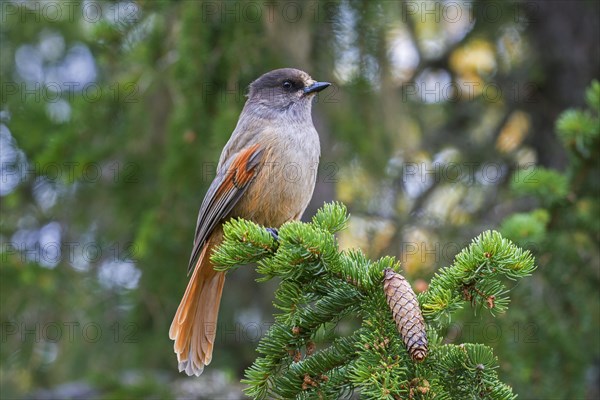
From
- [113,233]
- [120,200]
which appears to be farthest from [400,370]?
[113,233]

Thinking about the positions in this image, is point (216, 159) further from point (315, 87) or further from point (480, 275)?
point (480, 275)

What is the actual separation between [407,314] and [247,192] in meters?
1.86

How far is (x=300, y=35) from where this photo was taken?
461 centimetres

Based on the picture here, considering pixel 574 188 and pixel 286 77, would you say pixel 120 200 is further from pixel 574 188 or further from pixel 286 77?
pixel 574 188

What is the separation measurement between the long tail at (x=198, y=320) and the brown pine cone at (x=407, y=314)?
1.48 metres

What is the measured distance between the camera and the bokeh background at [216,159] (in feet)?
13.6

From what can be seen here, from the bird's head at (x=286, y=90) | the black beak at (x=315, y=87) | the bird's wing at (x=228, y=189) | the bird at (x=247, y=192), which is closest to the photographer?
the bird at (x=247, y=192)

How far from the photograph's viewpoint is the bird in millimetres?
3621

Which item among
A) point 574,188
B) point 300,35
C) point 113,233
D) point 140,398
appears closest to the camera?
point 574,188

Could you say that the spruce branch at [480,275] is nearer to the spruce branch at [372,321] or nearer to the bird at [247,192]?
the spruce branch at [372,321]

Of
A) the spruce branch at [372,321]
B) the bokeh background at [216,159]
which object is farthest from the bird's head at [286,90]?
the spruce branch at [372,321]

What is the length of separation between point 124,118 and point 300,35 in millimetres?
1273

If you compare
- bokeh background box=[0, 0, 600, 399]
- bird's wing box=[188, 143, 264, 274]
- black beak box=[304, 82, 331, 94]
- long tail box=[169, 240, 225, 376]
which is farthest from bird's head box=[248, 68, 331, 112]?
long tail box=[169, 240, 225, 376]

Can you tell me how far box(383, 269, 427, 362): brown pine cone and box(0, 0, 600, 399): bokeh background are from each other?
1442mm
